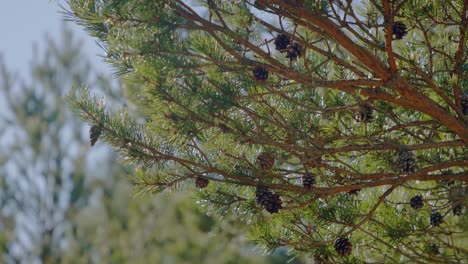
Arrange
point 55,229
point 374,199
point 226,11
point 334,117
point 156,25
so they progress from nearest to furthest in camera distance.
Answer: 1. point 156,25
2. point 226,11
3. point 334,117
4. point 374,199
5. point 55,229

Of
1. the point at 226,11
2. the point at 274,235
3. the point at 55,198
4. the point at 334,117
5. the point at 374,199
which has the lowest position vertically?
the point at 274,235

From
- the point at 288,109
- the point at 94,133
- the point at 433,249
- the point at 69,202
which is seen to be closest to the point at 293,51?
the point at 288,109

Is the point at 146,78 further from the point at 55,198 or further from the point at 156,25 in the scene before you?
the point at 55,198

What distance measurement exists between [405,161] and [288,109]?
432 millimetres

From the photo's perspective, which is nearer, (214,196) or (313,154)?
(313,154)

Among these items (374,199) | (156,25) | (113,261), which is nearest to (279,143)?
(156,25)

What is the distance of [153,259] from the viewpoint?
248 inches

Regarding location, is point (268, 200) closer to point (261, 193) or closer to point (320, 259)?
point (261, 193)

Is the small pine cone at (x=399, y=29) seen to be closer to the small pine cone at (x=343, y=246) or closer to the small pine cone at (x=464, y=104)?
the small pine cone at (x=464, y=104)

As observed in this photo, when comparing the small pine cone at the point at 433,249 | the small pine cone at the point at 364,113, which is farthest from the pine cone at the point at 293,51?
the small pine cone at the point at 433,249

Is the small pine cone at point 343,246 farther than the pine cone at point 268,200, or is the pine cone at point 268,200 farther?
the small pine cone at point 343,246

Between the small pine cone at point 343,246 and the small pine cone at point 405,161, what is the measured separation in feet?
1.12

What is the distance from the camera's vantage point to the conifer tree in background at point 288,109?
2143 mm

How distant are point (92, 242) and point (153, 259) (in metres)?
0.80
